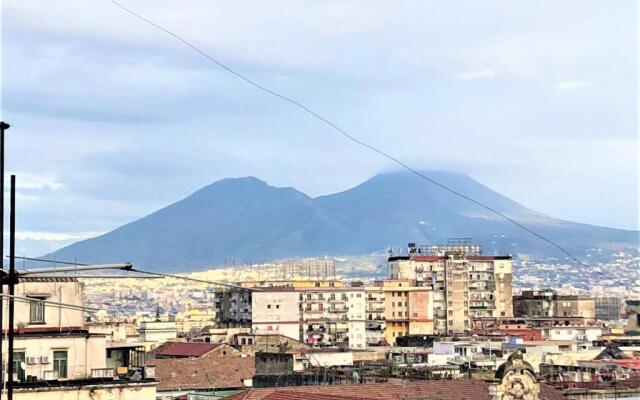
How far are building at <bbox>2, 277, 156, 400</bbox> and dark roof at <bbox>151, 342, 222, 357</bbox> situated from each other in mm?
36512

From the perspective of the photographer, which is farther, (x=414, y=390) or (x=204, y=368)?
(x=204, y=368)

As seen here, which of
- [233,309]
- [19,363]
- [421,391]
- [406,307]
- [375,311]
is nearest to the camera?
[19,363]

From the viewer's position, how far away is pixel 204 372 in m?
62.1

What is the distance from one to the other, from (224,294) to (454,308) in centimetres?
2783

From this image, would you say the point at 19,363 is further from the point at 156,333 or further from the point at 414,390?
the point at 156,333

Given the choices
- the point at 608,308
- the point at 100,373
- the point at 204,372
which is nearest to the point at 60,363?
the point at 100,373

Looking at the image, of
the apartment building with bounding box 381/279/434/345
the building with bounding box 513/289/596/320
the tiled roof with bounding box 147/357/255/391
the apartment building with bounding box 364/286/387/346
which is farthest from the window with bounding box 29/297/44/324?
the building with bounding box 513/289/596/320

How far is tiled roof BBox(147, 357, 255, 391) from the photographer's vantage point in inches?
2349

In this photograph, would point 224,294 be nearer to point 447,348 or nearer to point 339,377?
point 447,348

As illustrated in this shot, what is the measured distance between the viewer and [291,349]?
8019 centimetres

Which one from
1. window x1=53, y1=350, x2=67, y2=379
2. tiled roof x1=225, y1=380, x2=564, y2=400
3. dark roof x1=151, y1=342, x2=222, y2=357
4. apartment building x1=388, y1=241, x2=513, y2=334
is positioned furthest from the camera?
apartment building x1=388, y1=241, x2=513, y2=334

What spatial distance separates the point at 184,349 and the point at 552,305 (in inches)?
3184

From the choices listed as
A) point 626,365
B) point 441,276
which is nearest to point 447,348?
point 626,365

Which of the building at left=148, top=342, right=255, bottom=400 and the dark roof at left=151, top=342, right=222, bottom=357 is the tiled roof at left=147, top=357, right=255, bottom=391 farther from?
the dark roof at left=151, top=342, right=222, bottom=357
